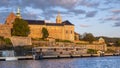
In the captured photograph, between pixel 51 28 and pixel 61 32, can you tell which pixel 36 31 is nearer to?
pixel 51 28

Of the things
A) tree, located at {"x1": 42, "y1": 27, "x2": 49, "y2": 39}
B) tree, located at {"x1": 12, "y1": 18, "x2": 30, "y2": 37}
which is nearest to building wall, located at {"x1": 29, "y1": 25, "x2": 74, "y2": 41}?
tree, located at {"x1": 42, "y1": 27, "x2": 49, "y2": 39}

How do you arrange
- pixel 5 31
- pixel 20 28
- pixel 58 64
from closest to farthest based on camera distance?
pixel 58 64, pixel 5 31, pixel 20 28

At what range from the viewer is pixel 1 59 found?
7312 cm

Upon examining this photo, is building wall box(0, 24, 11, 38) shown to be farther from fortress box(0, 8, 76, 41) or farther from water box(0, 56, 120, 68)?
water box(0, 56, 120, 68)

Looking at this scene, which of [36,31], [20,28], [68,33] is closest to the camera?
[20,28]

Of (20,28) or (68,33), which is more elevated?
(20,28)

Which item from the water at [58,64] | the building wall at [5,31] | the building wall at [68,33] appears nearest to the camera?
the water at [58,64]

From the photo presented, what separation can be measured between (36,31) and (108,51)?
981 inches

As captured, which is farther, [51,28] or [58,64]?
[51,28]

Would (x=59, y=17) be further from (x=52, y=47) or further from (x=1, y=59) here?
(x=1, y=59)

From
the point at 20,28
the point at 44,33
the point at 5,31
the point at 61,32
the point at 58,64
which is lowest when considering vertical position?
the point at 58,64

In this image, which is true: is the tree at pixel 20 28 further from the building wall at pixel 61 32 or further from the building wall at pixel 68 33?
the building wall at pixel 68 33

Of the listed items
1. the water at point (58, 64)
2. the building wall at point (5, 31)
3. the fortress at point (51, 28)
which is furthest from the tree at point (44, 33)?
the water at point (58, 64)

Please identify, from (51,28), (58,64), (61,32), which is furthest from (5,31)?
(58,64)
